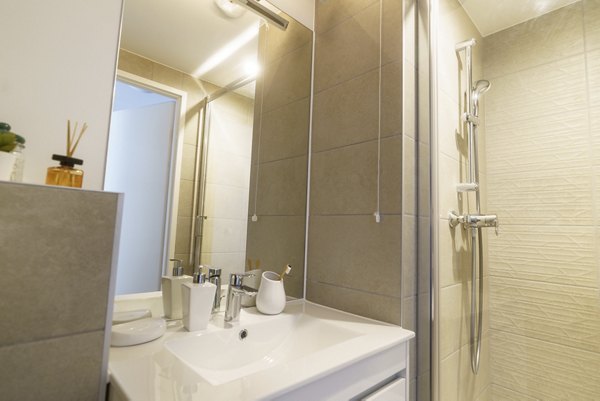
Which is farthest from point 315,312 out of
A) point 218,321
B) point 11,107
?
point 11,107

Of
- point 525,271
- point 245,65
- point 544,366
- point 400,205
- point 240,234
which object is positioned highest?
point 245,65

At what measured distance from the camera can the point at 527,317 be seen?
121cm

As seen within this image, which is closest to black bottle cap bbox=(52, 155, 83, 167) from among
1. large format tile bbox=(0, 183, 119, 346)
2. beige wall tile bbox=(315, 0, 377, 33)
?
large format tile bbox=(0, 183, 119, 346)

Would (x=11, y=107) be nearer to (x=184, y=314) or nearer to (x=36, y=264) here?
(x=36, y=264)

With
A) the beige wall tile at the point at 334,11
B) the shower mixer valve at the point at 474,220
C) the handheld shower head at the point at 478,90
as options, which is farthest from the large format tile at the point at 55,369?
the handheld shower head at the point at 478,90

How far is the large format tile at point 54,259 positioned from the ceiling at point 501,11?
4.97ft

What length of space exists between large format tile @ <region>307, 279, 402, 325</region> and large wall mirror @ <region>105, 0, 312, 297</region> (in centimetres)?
10

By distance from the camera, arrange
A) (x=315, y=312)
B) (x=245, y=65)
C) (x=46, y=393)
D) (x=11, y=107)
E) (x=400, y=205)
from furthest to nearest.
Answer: (x=245, y=65)
(x=315, y=312)
(x=400, y=205)
(x=11, y=107)
(x=46, y=393)

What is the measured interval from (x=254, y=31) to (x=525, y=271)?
148 centimetres

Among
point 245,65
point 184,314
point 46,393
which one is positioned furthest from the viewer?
point 245,65

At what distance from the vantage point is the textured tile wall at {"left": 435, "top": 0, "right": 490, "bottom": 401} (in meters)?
1.07

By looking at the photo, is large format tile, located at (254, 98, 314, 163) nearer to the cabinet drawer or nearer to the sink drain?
the sink drain

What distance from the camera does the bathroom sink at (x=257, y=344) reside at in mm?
808

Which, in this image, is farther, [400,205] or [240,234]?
[240,234]
